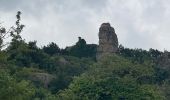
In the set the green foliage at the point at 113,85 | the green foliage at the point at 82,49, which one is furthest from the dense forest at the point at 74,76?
the green foliage at the point at 82,49

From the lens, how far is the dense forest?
45.8 m

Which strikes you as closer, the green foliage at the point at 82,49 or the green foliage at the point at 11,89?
the green foliage at the point at 11,89

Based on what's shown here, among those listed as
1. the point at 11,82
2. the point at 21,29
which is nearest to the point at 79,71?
the point at 21,29

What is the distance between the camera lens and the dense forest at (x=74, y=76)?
4583 cm

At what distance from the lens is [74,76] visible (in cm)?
7162

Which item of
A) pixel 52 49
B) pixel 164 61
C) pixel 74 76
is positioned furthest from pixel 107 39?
pixel 74 76

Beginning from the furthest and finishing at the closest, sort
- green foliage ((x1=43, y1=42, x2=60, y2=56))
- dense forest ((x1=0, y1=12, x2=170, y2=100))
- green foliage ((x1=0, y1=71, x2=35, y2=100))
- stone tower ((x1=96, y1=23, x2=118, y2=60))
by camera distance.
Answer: green foliage ((x1=43, y1=42, x2=60, y2=56)) → stone tower ((x1=96, y1=23, x2=118, y2=60)) → dense forest ((x1=0, y1=12, x2=170, y2=100)) → green foliage ((x1=0, y1=71, x2=35, y2=100))

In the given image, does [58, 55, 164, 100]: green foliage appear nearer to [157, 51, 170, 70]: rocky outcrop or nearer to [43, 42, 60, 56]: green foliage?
[157, 51, 170, 70]: rocky outcrop

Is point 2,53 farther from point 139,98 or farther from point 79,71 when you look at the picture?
point 79,71

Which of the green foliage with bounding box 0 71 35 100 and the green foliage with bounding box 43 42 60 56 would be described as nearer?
the green foliage with bounding box 0 71 35 100

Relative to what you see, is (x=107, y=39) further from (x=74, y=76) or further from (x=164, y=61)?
(x=74, y=76)

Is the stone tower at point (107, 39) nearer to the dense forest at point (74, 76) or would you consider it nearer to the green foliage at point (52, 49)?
the dense forest at point (74, 76)

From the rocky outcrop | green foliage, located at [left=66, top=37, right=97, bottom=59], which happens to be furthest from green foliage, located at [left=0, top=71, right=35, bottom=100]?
green foliage, located at [left=66, top=37, right=97, bottom=59]

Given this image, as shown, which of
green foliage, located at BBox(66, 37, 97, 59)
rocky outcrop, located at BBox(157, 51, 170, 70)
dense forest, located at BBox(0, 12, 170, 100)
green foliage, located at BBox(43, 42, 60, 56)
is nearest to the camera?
dense forest, located at BBox(0, 12, 170, 100)
